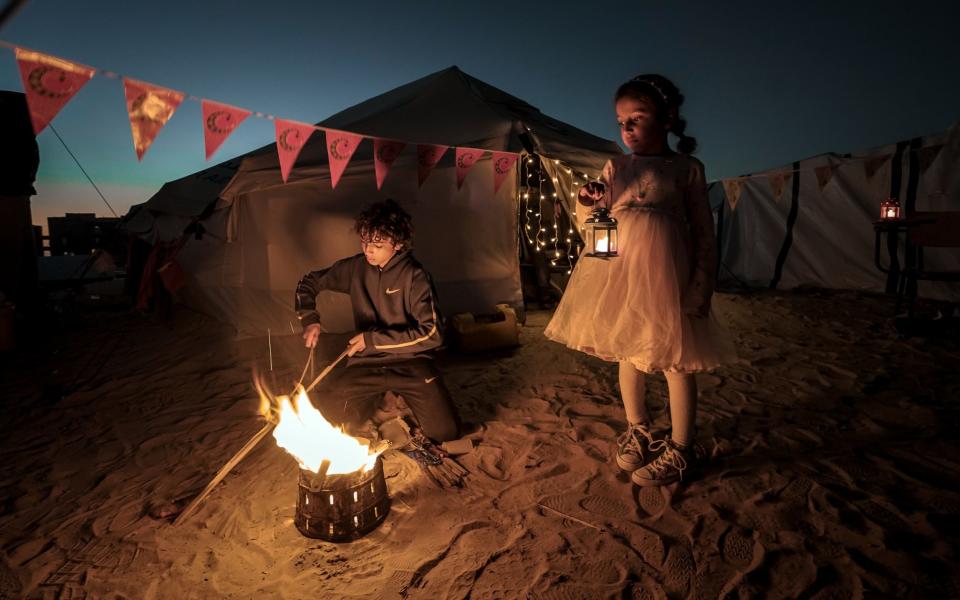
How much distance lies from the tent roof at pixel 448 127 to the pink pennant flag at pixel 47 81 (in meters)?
3.03

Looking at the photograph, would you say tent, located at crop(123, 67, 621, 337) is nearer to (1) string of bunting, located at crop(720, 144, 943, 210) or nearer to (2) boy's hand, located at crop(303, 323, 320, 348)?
(1) string of bunting, located at crop(720, 144, 943, 210)

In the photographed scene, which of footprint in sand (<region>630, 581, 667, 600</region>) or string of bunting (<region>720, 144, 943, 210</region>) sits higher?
string of bunting (<region>720, 144, 943, 210</region>)

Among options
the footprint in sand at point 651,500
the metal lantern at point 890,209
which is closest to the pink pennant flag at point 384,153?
the footprint in sand at point 651,500

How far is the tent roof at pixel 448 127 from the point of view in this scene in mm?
6020

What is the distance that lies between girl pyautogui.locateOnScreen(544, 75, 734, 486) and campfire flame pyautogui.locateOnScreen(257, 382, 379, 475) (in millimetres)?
1181

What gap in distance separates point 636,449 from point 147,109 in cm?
336

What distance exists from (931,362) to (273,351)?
6585mm

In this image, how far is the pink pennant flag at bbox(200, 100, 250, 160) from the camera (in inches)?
122

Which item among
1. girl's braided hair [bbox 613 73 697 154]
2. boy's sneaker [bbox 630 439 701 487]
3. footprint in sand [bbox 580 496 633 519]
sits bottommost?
footprint in sand [bbox 580 496 633 519]

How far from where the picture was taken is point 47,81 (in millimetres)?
2418

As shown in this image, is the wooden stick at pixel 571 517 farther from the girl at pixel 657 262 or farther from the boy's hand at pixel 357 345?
the boy's hand at pixel 357 345

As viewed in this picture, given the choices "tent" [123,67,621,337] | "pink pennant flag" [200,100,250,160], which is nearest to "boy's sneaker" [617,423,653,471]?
"pink pennant flag" [200,100,250,160]

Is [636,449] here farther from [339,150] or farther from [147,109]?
[147,109]

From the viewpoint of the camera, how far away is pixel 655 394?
13.2ft
